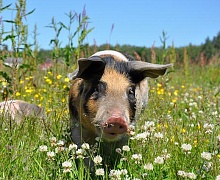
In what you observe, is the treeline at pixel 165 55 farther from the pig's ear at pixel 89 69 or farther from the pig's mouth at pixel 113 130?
the pig's mouth at pixel 113 130

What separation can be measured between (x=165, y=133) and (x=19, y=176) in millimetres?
1449

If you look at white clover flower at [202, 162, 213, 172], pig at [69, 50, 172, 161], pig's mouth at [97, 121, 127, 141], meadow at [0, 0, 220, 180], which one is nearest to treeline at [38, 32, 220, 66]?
meadow at [0, 0, 220, 180]

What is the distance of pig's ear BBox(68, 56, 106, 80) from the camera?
3279 millimetres

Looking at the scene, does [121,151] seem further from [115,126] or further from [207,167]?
[207,167]

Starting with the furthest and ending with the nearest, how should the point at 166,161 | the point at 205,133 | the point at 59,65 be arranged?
the point at 59,65 < the point at 205,133 < the point at 166,161

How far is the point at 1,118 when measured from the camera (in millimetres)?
3586

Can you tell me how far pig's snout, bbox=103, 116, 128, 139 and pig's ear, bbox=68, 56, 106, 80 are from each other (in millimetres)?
662

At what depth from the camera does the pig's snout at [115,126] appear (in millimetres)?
2730

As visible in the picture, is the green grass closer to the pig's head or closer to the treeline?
the pig's head

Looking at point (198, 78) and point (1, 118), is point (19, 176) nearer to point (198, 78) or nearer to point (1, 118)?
point (1, 118)

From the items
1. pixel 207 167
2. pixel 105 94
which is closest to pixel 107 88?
pixel 105 94

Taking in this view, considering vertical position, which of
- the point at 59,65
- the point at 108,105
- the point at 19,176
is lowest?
the point at 19,176

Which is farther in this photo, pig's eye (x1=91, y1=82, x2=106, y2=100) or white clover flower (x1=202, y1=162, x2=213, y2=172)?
pig's eye (x1=91, y1=82, x2=106, y2=100)

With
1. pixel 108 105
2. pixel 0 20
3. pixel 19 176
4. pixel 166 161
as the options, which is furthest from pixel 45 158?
pixel 0 20
